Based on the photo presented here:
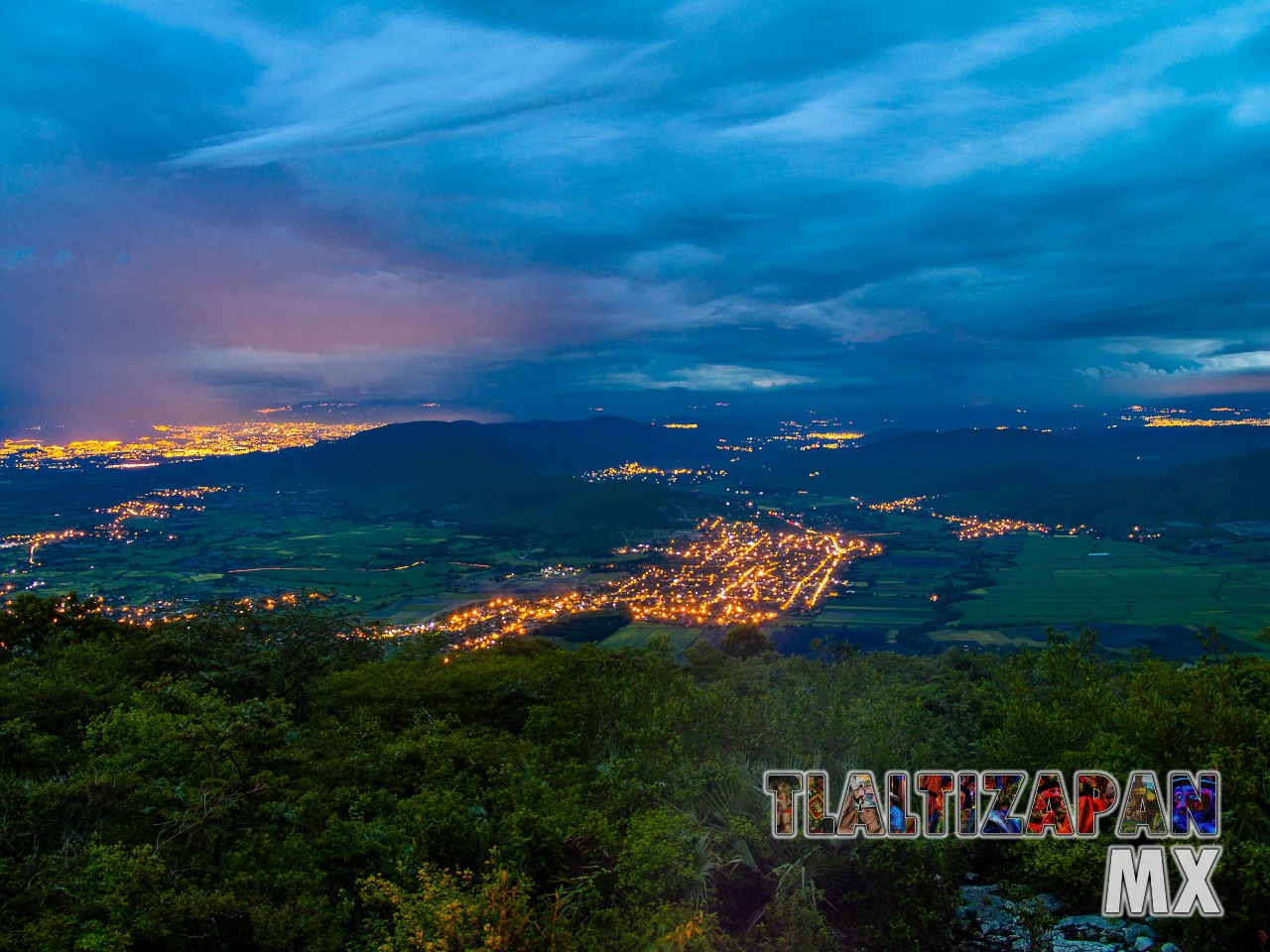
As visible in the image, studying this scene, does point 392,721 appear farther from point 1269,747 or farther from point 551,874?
point 1269,747

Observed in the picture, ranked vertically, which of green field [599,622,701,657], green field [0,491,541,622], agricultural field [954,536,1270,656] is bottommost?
agricultural field [954,536,1270,656]

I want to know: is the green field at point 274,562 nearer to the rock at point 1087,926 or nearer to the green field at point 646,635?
the green field at point 646,635

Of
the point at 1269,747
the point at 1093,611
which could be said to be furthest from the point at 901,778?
the point at 1093,611

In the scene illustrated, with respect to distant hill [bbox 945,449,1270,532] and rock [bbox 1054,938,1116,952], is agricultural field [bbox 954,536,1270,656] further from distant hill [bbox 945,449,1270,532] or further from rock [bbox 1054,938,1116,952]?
rock [bbox 1054,938,1116,952]

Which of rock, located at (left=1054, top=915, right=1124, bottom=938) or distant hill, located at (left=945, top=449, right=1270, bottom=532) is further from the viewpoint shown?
distant hill, located at (left=945, top=449, right=1270, bottom=532)

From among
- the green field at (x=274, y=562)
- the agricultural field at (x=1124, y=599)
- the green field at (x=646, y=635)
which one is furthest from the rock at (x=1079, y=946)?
the green field at (x=274, y=562)

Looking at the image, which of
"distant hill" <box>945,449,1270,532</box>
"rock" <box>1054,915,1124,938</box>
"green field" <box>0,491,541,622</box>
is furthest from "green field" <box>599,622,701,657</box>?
"distant hill" <box>945,449,1270,532</box>

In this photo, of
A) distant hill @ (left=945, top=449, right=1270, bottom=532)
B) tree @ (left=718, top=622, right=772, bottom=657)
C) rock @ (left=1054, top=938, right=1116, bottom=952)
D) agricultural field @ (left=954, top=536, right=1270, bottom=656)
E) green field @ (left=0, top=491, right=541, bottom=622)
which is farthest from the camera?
distant hill @ (left=945, top=449, right=1270, bottom=532)

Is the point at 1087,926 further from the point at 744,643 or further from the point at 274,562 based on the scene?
the point at 274,562
